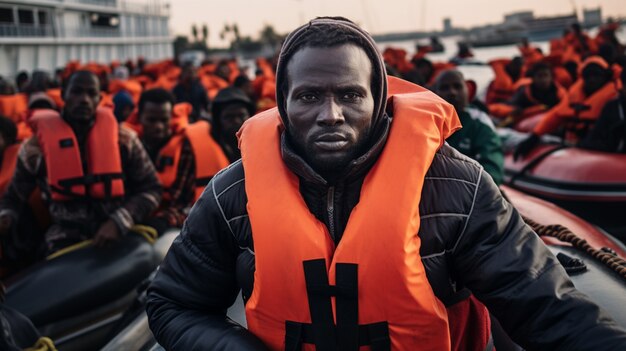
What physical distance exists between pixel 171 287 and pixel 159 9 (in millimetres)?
49138

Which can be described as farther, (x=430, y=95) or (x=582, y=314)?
(x=430, y=95)

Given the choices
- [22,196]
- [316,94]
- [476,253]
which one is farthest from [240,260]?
[22,196]

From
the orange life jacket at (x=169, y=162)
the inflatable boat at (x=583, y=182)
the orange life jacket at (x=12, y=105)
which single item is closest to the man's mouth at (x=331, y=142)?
the orange life jacket at (x=169, y=162)

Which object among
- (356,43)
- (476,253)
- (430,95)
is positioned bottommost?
(476,253)

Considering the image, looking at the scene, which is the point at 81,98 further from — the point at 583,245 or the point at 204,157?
the point at 583,245

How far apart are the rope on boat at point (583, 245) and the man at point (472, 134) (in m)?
0.69

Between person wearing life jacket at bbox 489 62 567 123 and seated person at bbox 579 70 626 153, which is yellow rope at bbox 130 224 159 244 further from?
person wearing life jacket at bbox 489 62 567 123

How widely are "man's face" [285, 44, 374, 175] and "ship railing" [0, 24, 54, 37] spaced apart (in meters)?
32.2

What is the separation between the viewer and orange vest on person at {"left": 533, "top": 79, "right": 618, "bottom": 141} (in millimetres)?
5945

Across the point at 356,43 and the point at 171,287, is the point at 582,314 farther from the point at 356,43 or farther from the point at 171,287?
the point at 171,287

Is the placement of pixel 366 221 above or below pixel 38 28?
below

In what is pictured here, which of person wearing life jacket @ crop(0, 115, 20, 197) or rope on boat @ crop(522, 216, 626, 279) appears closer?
rope on boat @ crop(522, 216, 626, 279)

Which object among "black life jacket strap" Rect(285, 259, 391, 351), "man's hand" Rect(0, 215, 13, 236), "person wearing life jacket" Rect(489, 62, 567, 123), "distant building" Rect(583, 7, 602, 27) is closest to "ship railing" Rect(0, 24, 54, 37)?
"person wearing life jacket" Rect(489, 62, 567, 123)

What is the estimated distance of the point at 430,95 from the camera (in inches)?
72.7
